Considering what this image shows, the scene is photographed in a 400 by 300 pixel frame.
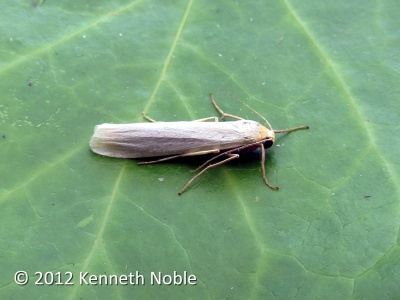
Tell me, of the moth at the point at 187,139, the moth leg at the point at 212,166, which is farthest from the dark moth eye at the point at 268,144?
the moth leg at the point at 212,166

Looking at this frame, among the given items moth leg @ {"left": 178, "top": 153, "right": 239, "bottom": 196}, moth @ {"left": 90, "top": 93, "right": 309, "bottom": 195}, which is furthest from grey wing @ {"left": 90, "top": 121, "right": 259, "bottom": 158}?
moth leg @ {"left": 178, "top": 153, "right": 239, "bottom": 196}

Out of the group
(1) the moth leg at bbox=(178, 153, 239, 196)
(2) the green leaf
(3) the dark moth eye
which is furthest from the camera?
(3) the dark moth eye

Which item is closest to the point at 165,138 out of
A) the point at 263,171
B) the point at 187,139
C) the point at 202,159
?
the point at 187,139

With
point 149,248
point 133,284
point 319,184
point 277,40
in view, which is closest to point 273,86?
point 277,40

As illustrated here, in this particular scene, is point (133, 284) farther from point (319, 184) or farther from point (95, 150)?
point (319, 184)

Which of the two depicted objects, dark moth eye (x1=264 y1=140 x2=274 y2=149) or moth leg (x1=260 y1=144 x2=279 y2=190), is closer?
moth leg (x1=260 y1=144 x2=279 y2=190)

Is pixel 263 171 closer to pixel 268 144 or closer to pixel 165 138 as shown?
pixel 268 144

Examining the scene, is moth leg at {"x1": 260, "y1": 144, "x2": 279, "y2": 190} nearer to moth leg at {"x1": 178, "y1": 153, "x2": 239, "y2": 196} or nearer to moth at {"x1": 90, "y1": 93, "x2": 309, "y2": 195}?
moth at {"x1": 90, "y1": 93, "x2": 309, "y2": 195}
